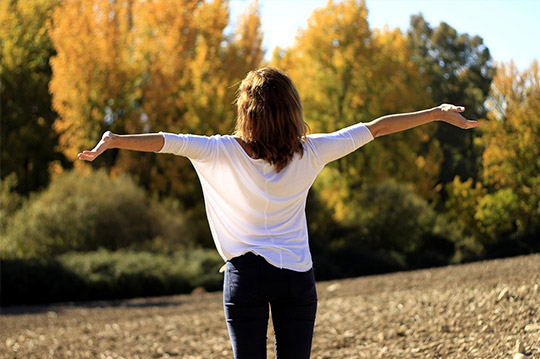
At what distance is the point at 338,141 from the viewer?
2.99 meters

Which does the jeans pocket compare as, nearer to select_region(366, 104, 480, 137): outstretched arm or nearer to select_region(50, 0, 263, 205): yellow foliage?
select_region(366, 104, 480, 137): outstretched arm

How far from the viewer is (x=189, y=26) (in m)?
24.6

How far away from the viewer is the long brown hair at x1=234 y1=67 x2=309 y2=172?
277 cm

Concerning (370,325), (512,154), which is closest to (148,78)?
(512,154)

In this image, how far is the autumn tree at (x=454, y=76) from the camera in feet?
57.9

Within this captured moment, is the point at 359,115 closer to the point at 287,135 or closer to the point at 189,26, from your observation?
the point at 189,26

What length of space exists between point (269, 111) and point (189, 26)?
22.6 m

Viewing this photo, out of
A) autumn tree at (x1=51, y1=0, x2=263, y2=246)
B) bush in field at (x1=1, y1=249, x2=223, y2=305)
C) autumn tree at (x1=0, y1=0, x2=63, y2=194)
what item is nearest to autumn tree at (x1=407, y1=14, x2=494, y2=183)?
autumn tree at (x1=51, y1=0, x2=263, y2=246)

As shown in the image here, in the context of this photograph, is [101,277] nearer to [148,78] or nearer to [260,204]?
[148,78]

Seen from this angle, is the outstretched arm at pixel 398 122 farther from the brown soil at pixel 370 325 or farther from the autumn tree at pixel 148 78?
the autumn tree at pixel 148 78

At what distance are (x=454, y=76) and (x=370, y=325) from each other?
46.4 ft

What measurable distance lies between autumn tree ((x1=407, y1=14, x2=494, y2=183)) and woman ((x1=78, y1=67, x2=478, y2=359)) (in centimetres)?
1435

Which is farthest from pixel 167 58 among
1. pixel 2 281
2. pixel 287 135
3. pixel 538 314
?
pixel 287 135

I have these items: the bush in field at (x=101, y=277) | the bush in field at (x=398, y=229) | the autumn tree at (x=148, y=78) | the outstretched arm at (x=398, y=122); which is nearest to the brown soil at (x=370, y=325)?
the bush in field at (x=101, y=277)
